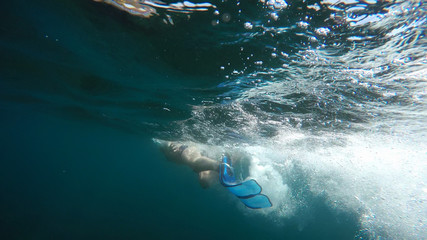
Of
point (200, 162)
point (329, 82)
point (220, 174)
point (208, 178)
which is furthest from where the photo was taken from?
point (200, 162)

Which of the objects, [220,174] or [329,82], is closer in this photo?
[329,82]

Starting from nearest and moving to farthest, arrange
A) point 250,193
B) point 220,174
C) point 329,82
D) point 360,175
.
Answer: point 329,82
point 250,193
point 220,174
point 360,175

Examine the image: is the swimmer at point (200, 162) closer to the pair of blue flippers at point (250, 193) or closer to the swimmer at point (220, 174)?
the swimmer at point (220, 174)

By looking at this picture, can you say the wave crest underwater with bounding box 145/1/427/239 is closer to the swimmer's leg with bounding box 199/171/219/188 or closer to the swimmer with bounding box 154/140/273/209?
the swimmer with bounding box 154/140/273/209

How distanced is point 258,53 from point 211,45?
144 centimetres

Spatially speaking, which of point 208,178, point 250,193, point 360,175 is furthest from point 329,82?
point 360,175

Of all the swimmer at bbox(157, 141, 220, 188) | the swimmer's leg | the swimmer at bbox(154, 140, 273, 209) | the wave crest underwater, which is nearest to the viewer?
the wave crest underwater

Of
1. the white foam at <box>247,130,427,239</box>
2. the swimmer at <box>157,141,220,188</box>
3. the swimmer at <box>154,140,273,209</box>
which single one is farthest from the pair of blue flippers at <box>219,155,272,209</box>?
the white foam at <box>247,130,427,239</box>

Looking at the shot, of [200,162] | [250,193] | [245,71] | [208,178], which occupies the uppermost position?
[245,71]

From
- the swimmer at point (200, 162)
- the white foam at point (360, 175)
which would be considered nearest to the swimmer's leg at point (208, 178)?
the swimmer at point (200, 162)

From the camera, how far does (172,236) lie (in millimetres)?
23609

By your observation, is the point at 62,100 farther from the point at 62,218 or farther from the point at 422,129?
the point at 422,129

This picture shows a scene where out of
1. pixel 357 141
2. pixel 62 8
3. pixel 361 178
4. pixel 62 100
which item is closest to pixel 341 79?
pixel 62 8

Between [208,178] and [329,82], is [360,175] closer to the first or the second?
[208,178]
